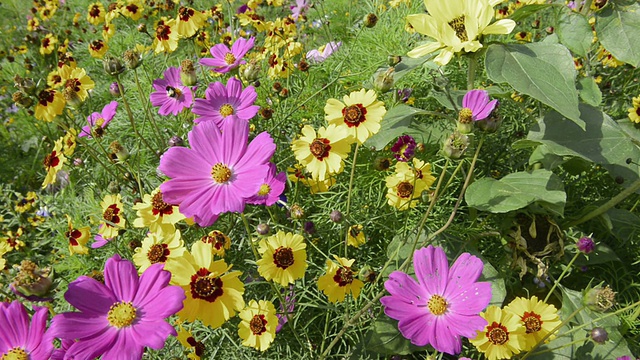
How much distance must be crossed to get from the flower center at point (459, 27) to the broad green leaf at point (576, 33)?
0.20 metres

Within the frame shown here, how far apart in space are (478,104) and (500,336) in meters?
0.43

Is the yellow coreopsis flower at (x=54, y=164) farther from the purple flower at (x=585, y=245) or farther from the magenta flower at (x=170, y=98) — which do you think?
the purple flower at (x=585, y=245)

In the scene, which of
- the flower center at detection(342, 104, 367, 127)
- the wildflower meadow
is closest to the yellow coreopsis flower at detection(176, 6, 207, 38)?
the wildflower meadow

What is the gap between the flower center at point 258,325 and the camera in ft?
2.77

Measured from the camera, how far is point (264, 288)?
1.14 m

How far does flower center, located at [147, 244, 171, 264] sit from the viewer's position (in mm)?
830

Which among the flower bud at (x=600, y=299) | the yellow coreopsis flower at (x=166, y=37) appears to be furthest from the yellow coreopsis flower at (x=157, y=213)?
the flower bud at (x=600, y=299)

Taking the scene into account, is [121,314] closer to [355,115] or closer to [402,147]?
[355,115]

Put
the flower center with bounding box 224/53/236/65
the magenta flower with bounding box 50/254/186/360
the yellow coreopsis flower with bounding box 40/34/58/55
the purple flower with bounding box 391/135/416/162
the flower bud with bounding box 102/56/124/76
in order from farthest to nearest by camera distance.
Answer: the yellow coreopsis flower with bounding box 40/34/58/55
the flower center with bounding box 224/53/236/65
the purple flower with bounding box 391/135/416/162
the flower bud with bounding box 102/56/124/76
the magenta flower with bounding box 50/254/186/360

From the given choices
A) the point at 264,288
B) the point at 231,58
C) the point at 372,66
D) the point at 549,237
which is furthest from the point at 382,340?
the point at 372,66

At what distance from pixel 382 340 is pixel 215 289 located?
458mm

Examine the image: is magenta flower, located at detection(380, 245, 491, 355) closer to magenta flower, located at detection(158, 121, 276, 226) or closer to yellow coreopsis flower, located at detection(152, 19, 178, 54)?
magenta flower, located at detection(158, 121, 276, 226)

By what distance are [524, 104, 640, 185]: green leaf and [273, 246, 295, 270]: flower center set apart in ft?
1.82

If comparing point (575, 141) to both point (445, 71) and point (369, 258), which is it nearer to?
point (369, 258)
